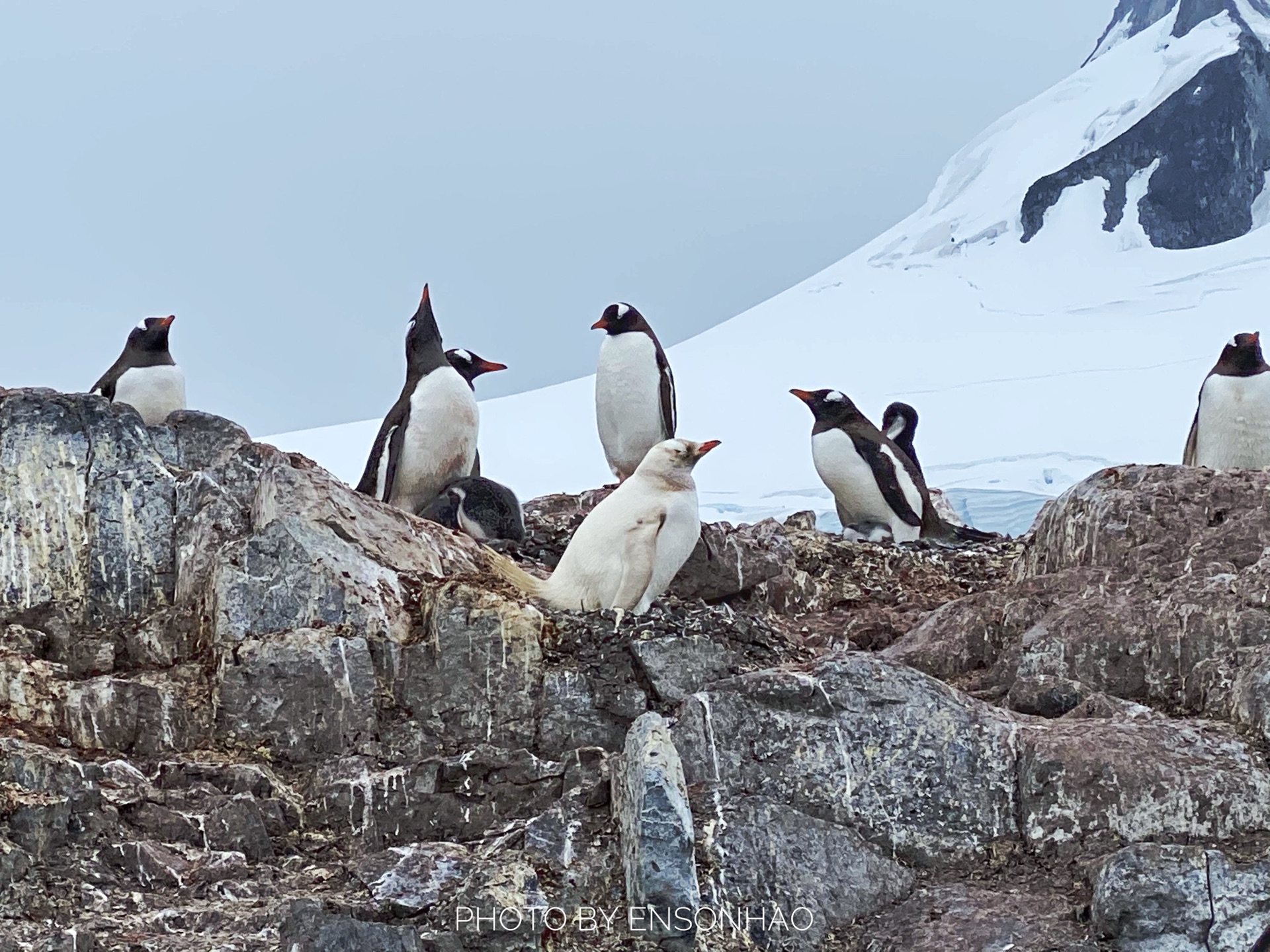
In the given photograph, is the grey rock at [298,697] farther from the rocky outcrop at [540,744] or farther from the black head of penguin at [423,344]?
the black head of penguin at [423,344]

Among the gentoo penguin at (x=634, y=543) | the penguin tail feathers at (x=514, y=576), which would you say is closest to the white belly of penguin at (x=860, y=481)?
the gentoo penguin at (x=634, y=543)

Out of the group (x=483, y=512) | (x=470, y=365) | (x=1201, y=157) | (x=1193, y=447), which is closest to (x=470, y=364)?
(x=470, y=365)

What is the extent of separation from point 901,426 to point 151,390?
5.75 m

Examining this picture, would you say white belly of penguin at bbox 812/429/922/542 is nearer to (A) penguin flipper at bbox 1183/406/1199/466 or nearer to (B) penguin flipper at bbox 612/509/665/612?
(A) penguin flipper at bbox 1183/406/1199/466

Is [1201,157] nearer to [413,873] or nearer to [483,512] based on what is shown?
[483,512]

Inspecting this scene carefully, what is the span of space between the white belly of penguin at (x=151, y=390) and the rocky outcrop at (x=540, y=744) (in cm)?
262

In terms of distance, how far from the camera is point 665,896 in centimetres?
439

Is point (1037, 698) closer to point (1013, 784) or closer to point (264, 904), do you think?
point (1013, 784)

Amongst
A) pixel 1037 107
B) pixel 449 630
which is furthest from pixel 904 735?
pixel 1037 107

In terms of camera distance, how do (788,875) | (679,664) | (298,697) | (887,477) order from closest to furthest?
1. (788,875)
2. (298,697)
3. (679,664)
4. (887,477)

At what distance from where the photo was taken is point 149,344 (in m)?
9.73

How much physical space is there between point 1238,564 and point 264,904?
420cm

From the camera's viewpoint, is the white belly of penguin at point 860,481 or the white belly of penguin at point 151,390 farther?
the white belly of penguin at point 860,481

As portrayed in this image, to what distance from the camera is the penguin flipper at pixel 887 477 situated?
1016cm
